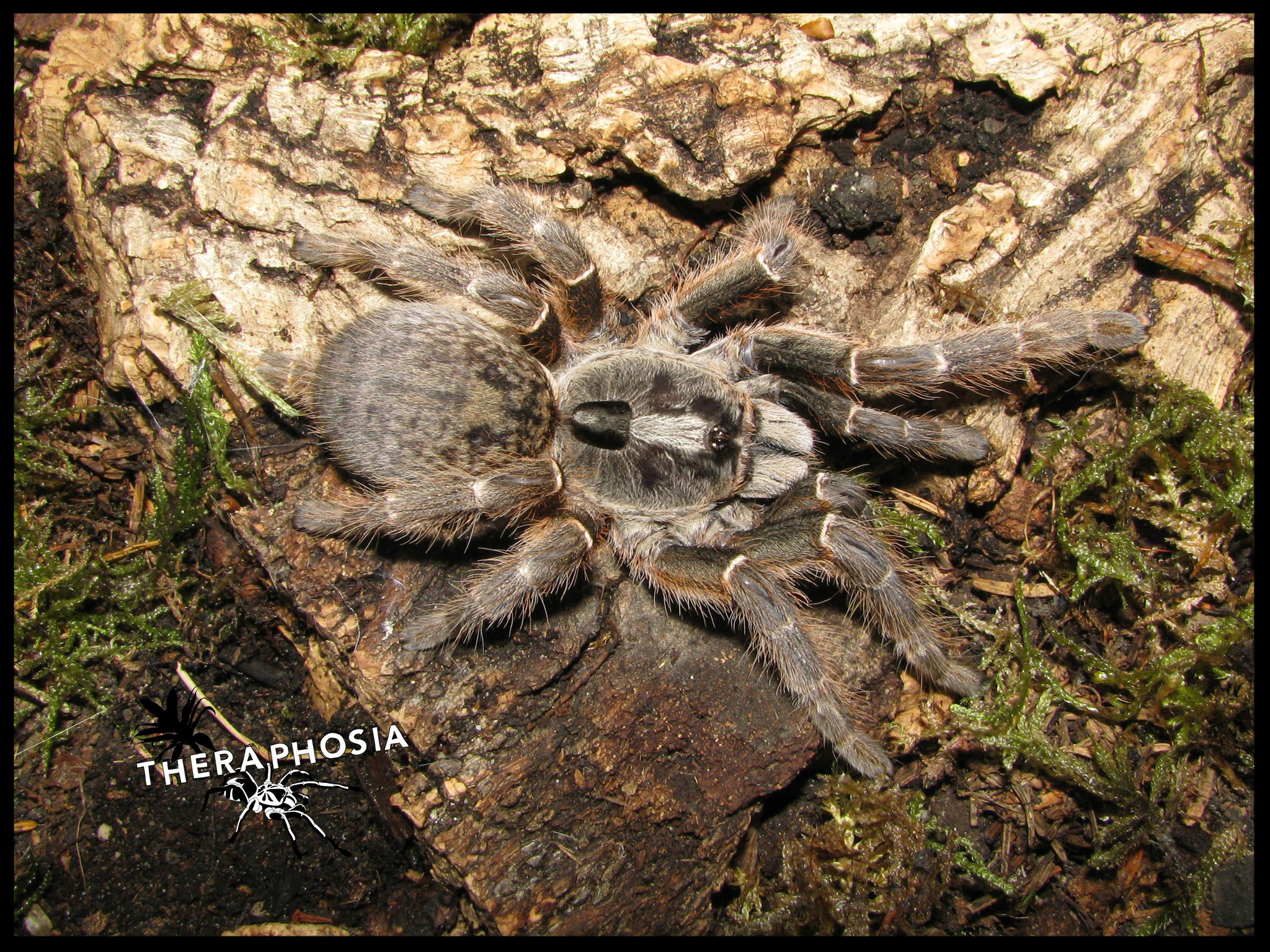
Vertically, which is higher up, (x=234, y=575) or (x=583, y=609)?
(x=583, y=609)

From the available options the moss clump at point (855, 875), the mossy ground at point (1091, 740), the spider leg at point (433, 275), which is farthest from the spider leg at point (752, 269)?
the moss clump at point (855, 875)

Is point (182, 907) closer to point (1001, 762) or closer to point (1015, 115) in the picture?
point (1001, 762)

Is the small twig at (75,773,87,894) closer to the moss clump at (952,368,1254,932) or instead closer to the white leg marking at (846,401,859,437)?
the white leg marking at (846,401,859,437)

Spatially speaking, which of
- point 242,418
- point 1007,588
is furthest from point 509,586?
point 1007,588

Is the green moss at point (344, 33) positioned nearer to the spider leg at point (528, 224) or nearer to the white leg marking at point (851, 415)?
the spider leg at point (528, 224)

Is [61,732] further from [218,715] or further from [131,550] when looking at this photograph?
[131,550]

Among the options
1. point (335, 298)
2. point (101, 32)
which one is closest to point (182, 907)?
point (335, 298)
